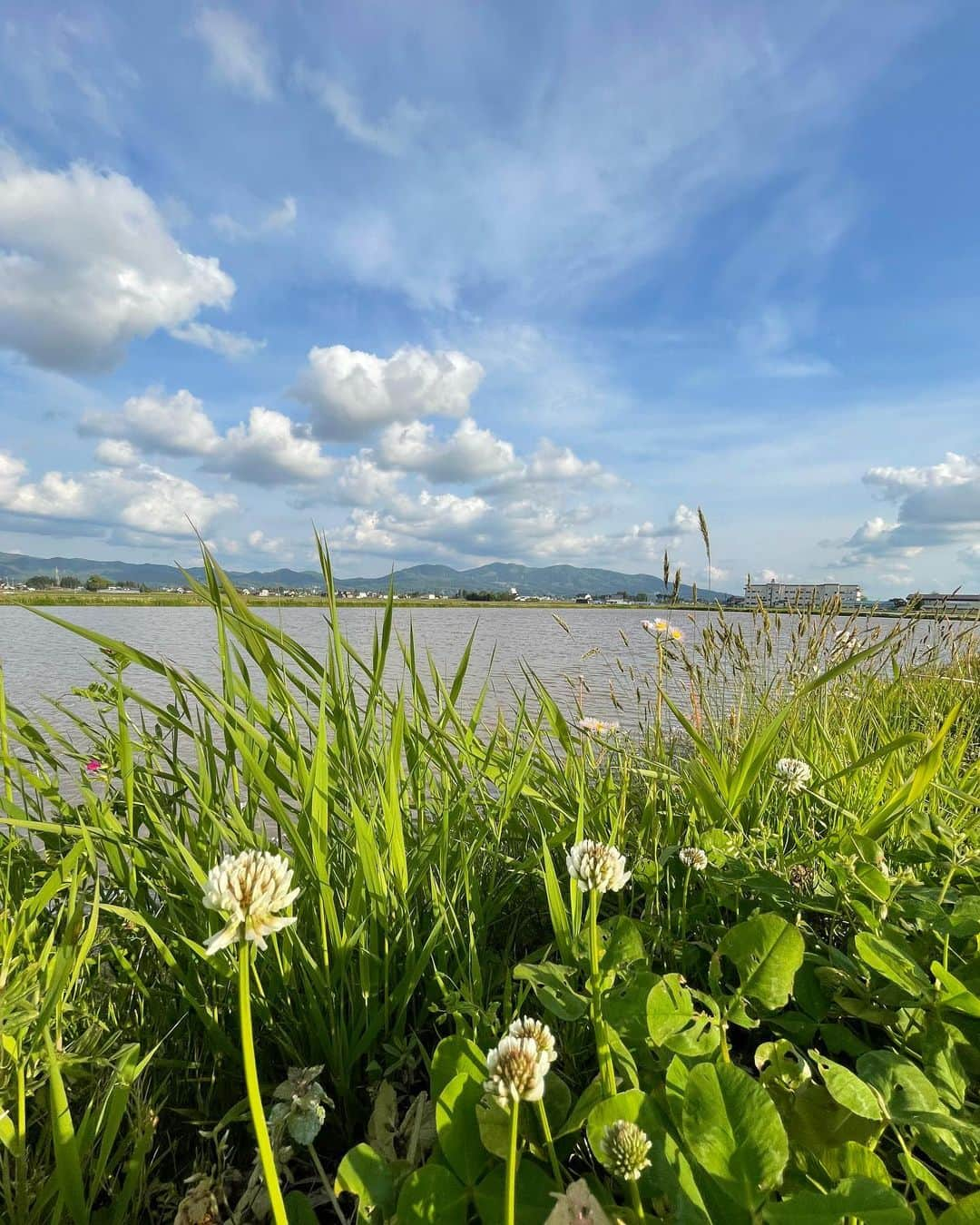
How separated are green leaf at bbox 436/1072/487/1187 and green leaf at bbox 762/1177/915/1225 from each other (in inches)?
13.4

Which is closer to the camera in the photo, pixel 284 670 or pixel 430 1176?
pixel 430 1176

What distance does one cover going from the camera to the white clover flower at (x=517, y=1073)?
1.96ft

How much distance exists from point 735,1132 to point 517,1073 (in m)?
0.36

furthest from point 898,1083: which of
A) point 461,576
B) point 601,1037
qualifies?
point 461,576

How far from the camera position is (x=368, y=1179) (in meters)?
0.79

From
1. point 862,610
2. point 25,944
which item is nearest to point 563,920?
point 25,944

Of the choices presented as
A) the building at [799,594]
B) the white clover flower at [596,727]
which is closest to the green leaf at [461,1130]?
the white clover flower at [596,727]

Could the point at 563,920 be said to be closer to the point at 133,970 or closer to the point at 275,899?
the point at 275,899

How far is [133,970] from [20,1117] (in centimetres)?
48

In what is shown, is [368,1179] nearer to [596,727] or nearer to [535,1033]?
[535,1033]

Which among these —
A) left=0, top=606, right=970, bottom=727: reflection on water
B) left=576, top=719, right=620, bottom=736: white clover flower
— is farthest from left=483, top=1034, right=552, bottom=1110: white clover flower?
left=576, top=719, right=620, bottom=736: white clover flower

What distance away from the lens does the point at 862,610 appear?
4.46m

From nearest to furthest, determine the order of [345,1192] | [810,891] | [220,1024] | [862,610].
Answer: [345,1192]
[220,1024]
[810,891]
[862,610]

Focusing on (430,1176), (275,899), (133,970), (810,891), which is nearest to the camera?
(275,899)
